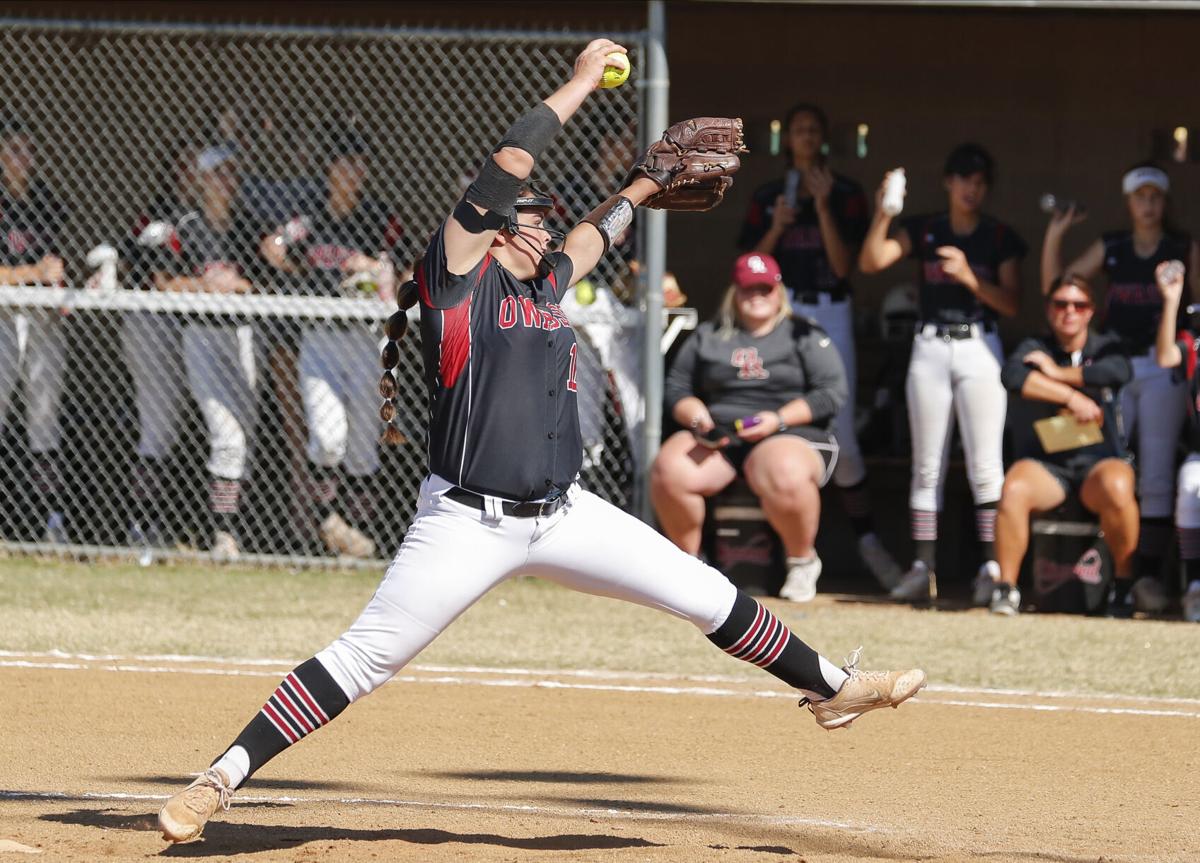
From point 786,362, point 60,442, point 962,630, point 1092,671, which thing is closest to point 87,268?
point 60,442

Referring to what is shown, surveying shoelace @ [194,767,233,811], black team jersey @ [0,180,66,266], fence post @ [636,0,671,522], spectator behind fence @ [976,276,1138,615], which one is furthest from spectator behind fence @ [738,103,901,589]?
shoelace @ [194,767,233,811]

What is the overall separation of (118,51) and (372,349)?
2.90m

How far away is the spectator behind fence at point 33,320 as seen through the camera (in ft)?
28.9

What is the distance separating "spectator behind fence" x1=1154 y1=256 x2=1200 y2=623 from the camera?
25.7 feet

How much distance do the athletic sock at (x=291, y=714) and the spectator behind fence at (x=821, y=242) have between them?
196 inches

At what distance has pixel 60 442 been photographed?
29.9ft

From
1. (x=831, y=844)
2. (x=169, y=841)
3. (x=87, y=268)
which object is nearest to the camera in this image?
(x=169, y=841)

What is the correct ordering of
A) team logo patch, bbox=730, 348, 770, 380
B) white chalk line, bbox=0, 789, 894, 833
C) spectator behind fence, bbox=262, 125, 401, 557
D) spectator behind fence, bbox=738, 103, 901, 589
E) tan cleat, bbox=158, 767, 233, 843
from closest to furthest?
tan cleat, bbox=158, 767, 233, 843 < white chalk line, bbox=0, 789, 894, 833 < team logo patch, bbox=730, 348, 770, 380 < spectator behind fence, bbox=262, 125, 401, 557 < spectator behind fence, bbox=738, 103, 901, 589

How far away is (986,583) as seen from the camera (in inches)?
324

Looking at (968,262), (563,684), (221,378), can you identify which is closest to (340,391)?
(221,378)

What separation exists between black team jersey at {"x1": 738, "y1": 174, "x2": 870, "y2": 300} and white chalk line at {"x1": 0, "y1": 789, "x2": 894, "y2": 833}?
4580 mm

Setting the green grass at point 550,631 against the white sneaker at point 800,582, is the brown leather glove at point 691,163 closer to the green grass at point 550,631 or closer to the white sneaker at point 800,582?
the green grass at point 550,631

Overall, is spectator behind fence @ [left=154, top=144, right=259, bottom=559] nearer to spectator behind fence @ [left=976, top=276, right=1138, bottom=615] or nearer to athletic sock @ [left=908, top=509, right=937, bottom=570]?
athletic sock @ [left=908, top=509, right=937, bottom=570]

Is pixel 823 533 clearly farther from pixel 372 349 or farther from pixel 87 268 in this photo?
pixel 87 268
